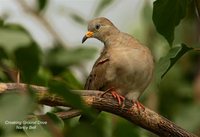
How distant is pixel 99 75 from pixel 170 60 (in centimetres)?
153

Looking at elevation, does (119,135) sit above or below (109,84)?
above

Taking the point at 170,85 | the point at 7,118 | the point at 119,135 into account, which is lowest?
the point at 170,85

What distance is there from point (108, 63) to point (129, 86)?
0.71 feet

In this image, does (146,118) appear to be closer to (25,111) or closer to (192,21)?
(25,111)

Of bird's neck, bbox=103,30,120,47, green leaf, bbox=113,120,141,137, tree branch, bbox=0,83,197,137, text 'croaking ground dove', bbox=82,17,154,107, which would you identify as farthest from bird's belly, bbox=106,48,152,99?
green leaf, bbox=113,120,141,137

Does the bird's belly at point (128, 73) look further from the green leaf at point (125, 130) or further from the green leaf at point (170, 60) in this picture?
the green leaf at point (125, 130)

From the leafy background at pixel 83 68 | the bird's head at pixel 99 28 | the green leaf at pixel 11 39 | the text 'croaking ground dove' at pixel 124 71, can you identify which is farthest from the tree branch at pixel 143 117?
the bird's head at pixel 99 28

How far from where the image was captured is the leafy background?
1.70m

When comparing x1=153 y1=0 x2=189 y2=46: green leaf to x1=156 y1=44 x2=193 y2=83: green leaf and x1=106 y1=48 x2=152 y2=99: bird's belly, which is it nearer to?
x1=156 y1=44 x2=193 y2=83: green leaf

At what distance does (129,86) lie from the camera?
416 centimetres

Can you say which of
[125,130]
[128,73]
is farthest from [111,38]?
[125,130]

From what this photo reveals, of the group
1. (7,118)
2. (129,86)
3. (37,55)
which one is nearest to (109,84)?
(129,86)

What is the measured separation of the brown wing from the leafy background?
0.14 m

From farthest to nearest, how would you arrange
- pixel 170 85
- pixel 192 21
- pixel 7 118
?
pixel 192 21, pixel 170 85, pixel 7 118
